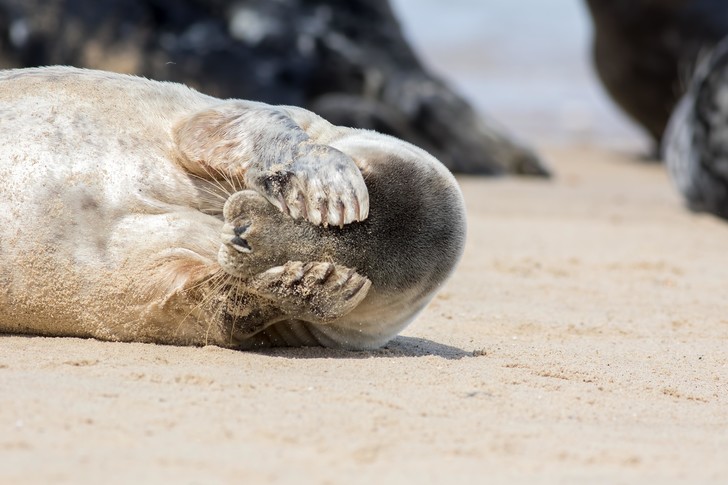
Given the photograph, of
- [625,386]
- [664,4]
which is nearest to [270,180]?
[625,386]

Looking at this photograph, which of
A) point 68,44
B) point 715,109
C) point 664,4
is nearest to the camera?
point 715,109

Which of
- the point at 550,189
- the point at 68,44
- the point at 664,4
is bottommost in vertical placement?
the point at 550,189

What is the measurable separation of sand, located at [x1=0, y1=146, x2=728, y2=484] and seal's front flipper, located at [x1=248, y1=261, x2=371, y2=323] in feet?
0.62

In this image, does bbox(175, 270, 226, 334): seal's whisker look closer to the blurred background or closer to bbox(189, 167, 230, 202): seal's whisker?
bbox(189, 167, 230, 202): seal's whisker

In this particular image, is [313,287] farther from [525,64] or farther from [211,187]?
[525,64]

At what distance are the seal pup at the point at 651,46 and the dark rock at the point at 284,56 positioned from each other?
111 inches

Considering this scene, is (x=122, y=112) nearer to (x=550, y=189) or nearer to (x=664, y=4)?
(x=550, y=189)

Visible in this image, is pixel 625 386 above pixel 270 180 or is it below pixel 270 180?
below

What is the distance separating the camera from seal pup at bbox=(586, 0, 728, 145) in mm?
12656

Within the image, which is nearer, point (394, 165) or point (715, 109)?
point (394, 165)

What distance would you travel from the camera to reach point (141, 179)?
3465 mm

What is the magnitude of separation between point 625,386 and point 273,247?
1.15 m

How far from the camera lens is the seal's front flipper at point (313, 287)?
10.4 feet

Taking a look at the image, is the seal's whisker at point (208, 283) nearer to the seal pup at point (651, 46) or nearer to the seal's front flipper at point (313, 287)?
the seal's front flipper at point (313, 287)
